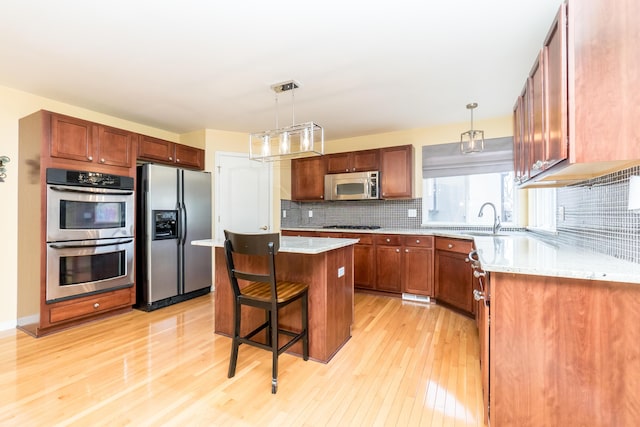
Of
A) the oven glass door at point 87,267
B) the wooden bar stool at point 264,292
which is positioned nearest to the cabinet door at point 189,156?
the oven glass door at point 87,267

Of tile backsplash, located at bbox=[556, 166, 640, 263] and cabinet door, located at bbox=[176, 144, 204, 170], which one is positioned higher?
cabinet door, located at bbox=[176, 144, 204, 170]

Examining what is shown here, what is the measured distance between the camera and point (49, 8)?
67.9 inches

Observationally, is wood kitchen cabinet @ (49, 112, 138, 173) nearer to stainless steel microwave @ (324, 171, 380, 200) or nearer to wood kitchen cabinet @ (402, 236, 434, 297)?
stainless steel microwave @ (324, 171, 380, 200)

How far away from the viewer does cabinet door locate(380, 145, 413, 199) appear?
3.97 meters

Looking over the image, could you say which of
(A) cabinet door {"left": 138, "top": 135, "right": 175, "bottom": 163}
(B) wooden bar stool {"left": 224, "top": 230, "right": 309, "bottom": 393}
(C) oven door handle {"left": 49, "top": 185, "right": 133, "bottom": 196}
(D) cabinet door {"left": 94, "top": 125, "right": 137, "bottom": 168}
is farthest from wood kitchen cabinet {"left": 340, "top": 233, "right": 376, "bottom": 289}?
(D) cabinet door {"left": 94, "top": 125, "right": 137, "bottom": 168}

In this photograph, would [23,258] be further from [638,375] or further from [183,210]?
[638,375]

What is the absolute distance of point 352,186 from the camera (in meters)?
4.31

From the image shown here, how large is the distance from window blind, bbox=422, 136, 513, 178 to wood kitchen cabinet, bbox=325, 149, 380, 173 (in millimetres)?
687

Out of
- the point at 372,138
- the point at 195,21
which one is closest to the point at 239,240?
the point at 195,21

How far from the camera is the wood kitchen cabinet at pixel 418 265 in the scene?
3531 mm

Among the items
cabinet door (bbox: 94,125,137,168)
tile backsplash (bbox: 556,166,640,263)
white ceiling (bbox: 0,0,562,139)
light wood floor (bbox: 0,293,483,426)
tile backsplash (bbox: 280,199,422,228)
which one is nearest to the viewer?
tile backsplash (bbox: 556,166,640,263)

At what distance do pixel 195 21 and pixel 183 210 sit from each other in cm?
226

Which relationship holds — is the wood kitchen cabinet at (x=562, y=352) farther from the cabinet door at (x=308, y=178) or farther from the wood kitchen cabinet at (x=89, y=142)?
the wood kitchen cabinet at (x=89, y=142)

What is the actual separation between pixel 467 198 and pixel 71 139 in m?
4.55
